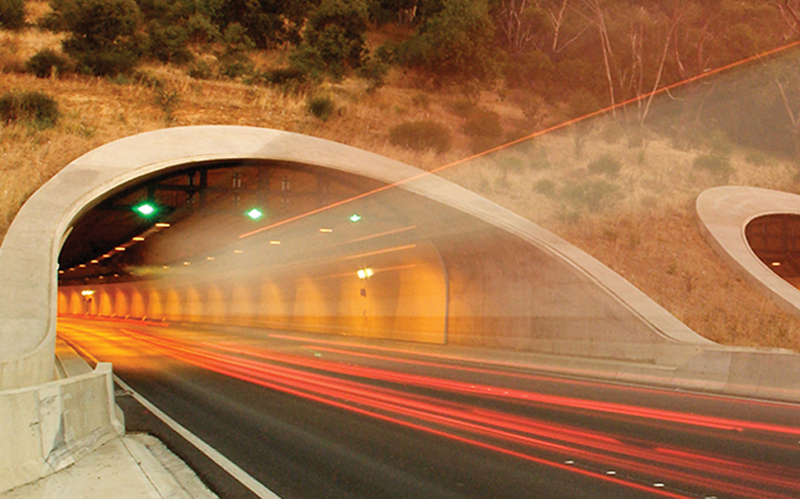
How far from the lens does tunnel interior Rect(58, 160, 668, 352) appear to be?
83.3ft

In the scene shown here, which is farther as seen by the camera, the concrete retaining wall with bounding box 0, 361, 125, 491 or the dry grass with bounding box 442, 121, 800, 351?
the dry grass with bounding box 442, 121, 800, 351

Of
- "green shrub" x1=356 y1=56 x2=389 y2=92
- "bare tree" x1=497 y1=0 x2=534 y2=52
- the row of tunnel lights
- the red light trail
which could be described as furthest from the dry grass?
"bare tree" x1=497 y1=0 x2=534 y2=52

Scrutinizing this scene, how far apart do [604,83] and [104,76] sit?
39.4 metres

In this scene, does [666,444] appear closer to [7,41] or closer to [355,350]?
[355,350]

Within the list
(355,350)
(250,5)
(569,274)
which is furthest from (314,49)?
(569,274)

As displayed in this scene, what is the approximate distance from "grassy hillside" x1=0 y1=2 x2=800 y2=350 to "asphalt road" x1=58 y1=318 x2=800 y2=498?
809cm

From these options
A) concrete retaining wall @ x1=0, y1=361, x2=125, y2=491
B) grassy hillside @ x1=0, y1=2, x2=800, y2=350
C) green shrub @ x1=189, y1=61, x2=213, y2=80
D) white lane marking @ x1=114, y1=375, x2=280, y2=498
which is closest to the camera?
concrete retaining wall @ x1=0, y1=361, x2=125, y2=491

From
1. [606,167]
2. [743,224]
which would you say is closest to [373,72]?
[606,167]

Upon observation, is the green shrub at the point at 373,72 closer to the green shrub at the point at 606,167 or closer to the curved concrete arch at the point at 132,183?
the green shrub at the point at 606,167

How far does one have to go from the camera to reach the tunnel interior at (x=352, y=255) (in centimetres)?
2539

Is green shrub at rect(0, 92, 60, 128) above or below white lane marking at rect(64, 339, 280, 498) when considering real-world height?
above

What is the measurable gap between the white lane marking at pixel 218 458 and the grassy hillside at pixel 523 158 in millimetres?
10324

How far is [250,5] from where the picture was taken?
186ft

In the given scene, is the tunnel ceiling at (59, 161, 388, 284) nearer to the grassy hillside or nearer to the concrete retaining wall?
the grassy hillside
